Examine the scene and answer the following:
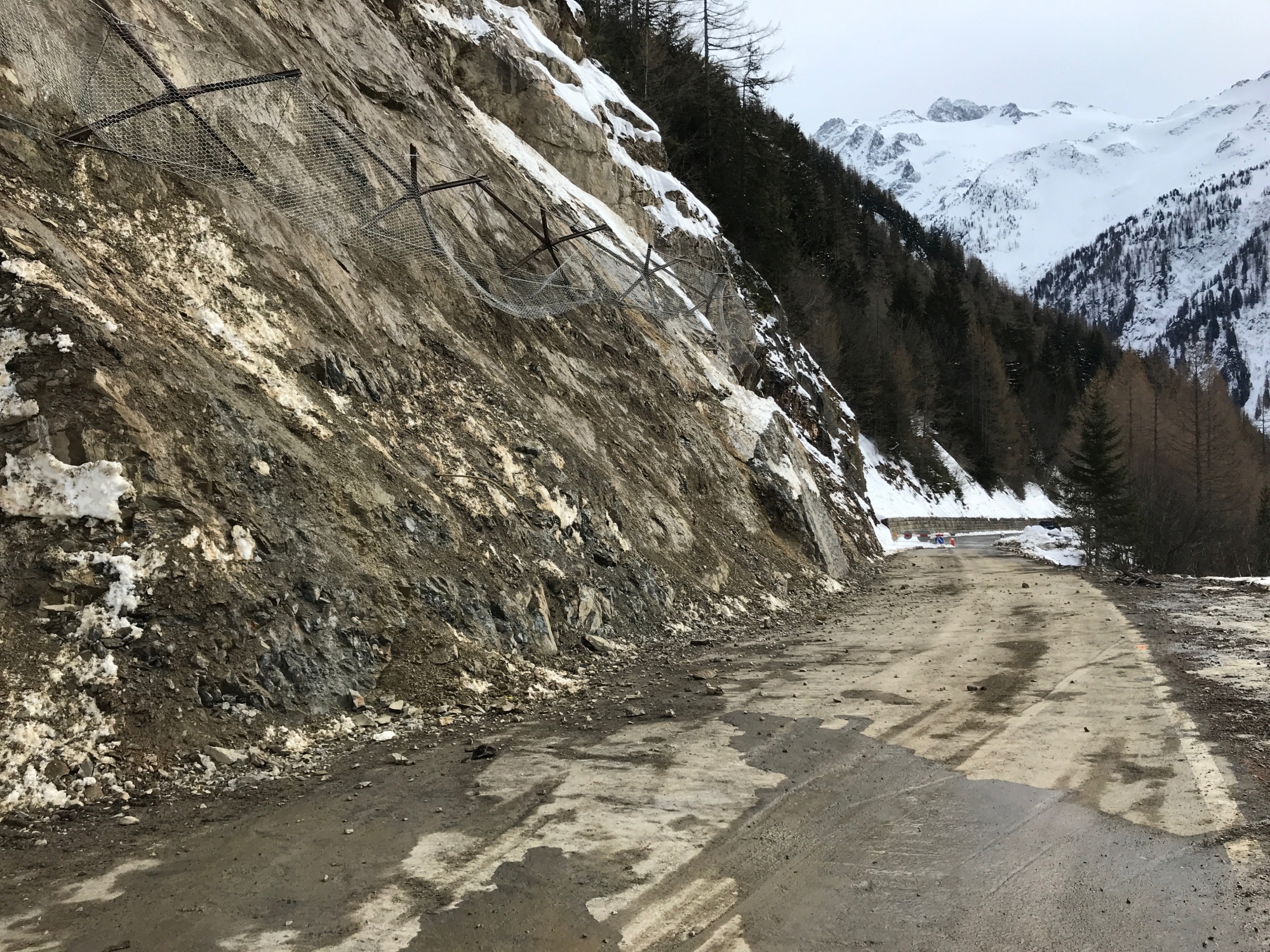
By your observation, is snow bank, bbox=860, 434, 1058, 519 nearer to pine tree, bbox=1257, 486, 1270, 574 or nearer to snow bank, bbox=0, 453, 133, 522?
pine tree, bbox=1257, 486, 1270, 574

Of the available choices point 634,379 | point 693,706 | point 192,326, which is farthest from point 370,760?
point 634,379

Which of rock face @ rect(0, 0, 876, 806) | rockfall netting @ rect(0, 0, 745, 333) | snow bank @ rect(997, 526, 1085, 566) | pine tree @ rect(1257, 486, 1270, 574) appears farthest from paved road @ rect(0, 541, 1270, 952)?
pine tree @ rect(1257, 486, 1270, 574)

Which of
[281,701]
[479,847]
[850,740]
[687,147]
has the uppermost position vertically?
[687,147]

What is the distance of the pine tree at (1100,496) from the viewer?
31.0 m

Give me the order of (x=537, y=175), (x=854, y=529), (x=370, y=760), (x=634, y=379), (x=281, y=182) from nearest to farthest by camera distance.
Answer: (x=370, y=760) → (x=281, y=182) → (x=634, y=379) → (x=537, y=175) → (x=854, y=529)

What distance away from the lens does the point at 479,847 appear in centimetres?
428

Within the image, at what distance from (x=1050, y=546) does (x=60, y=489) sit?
34681 millimetres

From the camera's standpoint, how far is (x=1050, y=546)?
108ft

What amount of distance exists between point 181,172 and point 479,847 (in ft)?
26.7

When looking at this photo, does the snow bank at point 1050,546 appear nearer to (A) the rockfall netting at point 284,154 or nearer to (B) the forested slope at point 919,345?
(B) the forested slope at point 919,345

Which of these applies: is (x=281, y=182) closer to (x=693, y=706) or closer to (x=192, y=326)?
(x=192, y=326)

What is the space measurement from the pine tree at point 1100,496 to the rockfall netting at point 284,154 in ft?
77.3

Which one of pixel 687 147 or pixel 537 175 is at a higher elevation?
pixel 687 147

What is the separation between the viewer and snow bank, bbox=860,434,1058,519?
4391 centimetres
